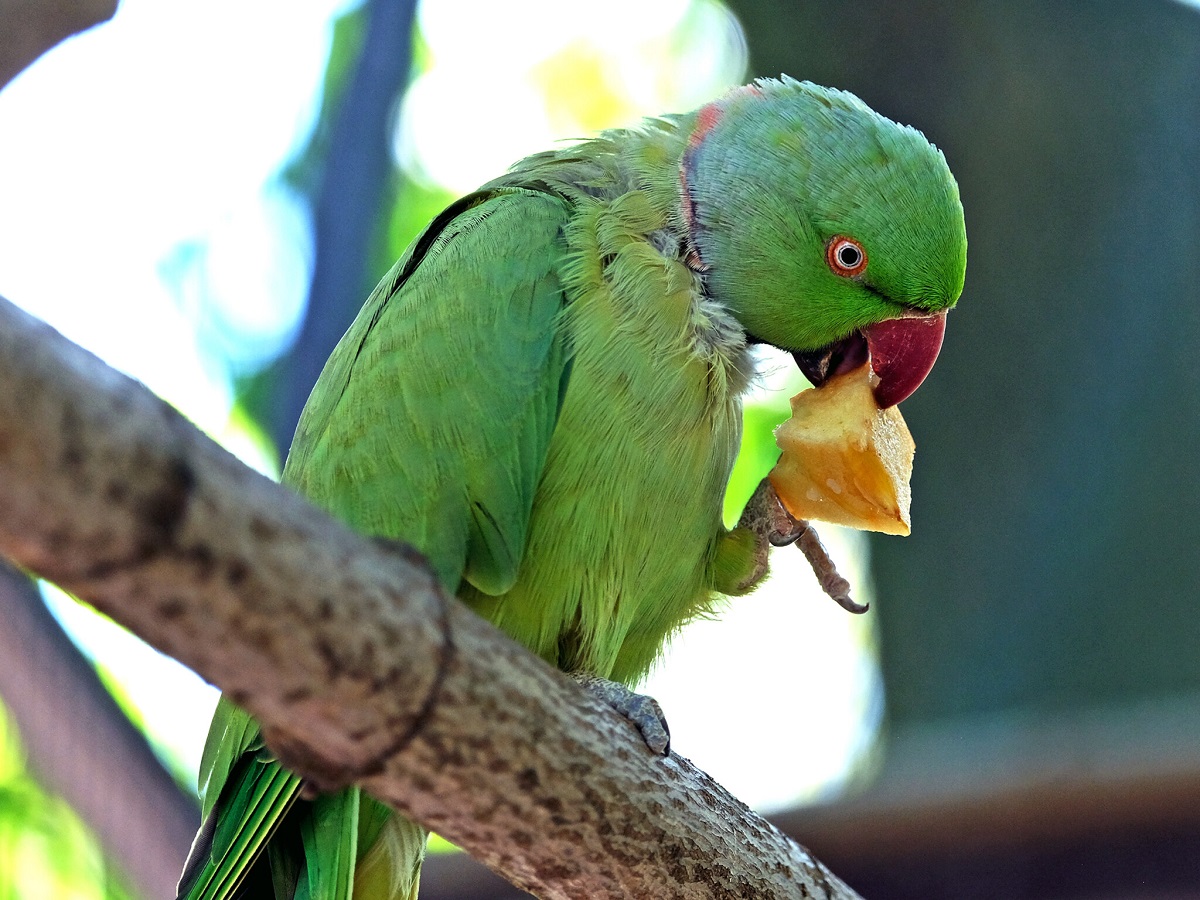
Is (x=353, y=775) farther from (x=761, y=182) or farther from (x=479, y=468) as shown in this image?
(x=761, y=182)

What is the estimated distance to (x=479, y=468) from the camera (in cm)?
265

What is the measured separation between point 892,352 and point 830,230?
392 mm

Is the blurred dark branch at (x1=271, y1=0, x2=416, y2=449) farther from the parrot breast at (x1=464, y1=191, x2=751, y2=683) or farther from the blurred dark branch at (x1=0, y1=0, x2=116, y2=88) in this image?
the blurred dark branch at (x1=0, y1=0, x2=116, y2=88)

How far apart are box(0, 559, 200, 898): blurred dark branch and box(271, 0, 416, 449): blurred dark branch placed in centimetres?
182

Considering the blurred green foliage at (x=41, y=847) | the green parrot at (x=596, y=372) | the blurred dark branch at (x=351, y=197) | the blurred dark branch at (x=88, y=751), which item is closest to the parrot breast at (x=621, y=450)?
the green parrot at (x=596, y=372)

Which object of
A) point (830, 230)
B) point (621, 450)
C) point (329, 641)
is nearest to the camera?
point (329, 641)

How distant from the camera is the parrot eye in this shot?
9.89ft

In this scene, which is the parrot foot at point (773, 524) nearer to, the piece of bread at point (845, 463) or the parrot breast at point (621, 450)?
the piece of bread at point (845, 463)

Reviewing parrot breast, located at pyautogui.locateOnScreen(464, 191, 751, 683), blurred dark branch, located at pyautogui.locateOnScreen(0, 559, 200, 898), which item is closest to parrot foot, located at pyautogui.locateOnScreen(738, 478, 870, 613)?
parrot breast, located at pyautogui.locateOnScreen(464, 191, 751, 683)

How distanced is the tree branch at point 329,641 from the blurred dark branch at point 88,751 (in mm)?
3130

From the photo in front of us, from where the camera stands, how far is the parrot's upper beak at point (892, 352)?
10.3ft

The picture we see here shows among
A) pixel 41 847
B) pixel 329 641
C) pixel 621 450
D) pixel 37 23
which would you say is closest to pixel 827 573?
pixel 621 450

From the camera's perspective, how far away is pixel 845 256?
303 centimetres

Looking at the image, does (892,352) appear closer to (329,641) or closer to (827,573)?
(827,573)
